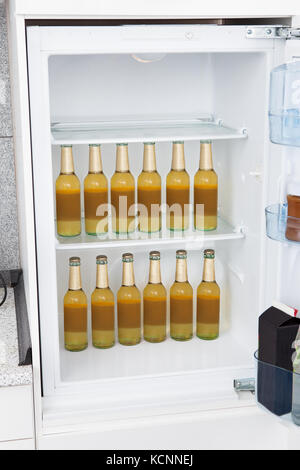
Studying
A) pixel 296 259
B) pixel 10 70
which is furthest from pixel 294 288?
pixel 10 70

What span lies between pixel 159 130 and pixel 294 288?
25.2 inches

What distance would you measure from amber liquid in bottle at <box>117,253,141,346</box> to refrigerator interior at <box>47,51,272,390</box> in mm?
37

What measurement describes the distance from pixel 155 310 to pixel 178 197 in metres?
0.38

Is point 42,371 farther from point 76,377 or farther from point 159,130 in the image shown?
point 159,130

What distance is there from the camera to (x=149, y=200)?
2008mm

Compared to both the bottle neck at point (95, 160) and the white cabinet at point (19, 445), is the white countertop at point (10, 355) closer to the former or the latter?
the white cabinet at point (19, 445)

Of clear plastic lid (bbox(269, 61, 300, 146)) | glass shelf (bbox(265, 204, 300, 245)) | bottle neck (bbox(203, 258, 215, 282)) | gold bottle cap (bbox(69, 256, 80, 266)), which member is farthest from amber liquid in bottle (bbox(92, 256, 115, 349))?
clear plastic lid (bbox(269, 61, 300, 146))

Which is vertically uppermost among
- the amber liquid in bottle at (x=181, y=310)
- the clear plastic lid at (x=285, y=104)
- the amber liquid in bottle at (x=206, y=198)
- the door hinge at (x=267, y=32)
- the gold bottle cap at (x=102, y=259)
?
the door hinge at (x=267, y=32)

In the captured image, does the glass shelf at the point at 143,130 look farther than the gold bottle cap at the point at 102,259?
No

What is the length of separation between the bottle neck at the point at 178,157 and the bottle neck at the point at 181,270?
0.96 ft

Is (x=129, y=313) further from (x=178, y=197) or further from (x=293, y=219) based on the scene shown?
(x=293, y=219)

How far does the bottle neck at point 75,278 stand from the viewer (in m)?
1.99

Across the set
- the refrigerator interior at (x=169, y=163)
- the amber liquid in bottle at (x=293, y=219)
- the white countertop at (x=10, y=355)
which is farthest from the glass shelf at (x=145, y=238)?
the amber liquid in bottle at (x=293, y=219)
